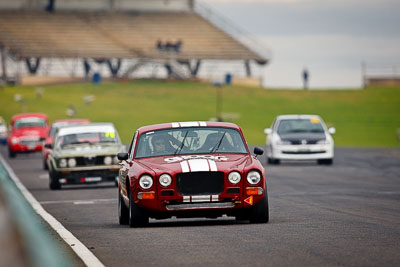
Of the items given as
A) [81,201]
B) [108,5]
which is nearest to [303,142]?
[81,201]

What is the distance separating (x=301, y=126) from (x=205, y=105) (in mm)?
43375

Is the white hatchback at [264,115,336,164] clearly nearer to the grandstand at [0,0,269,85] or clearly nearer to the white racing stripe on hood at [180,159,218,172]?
the white racing stripe on hood at [180,159,218,172]

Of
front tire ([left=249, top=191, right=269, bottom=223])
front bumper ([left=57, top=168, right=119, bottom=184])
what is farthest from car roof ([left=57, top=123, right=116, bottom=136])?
front tire ([left=249, top=191, right=269, bottom=223])

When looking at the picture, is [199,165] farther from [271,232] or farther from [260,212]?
[271,232]

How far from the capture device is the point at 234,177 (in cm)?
1211

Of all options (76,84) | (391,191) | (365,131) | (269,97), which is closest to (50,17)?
(76,84)

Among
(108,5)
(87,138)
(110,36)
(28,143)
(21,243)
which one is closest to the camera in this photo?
(21,243)

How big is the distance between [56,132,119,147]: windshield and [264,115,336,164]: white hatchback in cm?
939

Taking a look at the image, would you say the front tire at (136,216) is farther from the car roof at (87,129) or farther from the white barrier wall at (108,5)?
the white barrier wall at (108,5)

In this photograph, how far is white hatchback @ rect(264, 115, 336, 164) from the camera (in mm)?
33688

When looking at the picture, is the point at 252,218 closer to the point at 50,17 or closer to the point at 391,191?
A: the point at 391,191

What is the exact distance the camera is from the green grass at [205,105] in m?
70.3

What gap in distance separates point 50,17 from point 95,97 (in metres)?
14.4

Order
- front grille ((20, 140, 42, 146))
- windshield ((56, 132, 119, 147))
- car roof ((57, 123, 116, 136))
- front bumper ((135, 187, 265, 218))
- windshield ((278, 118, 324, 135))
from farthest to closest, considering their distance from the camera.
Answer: front grille ((20, 140, 42, 146)) → windshield ((278, 118, 324, 135)) → car roof ((57, 123, 116, 136)) → windshield ((56, 132, 119, 147)) → front bumper ((135, 187, 265, 218))
